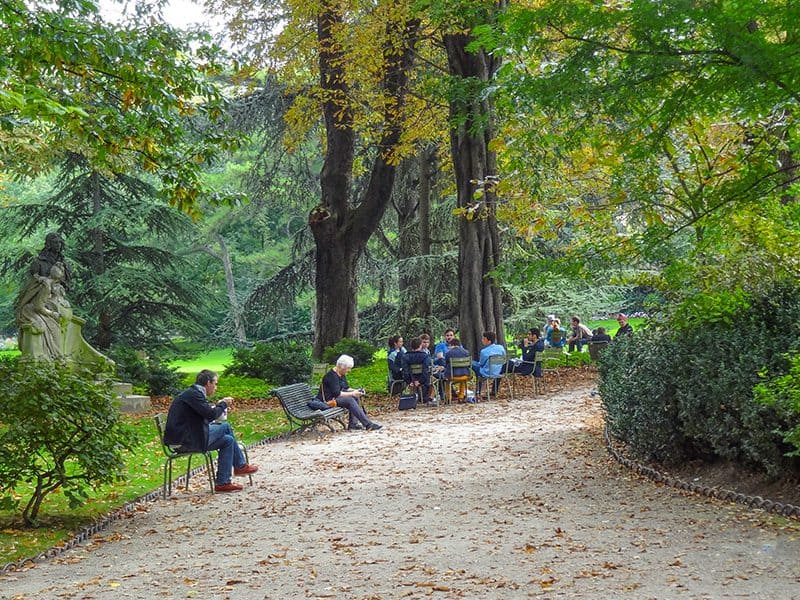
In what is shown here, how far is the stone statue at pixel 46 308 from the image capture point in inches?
727

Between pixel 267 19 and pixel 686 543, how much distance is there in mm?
22604

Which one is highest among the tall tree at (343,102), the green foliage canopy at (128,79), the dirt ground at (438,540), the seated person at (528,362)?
the tall tree at (343,102)

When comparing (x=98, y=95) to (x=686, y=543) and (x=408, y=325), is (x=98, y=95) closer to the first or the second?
(x=686, y=543)

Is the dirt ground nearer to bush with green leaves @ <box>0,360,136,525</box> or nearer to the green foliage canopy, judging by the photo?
bush with green leaves @ <box>0,360,136,525</box>

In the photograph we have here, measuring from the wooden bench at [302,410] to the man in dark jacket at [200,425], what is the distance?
159 inches

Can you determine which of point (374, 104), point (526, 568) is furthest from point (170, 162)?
point (374, 104)

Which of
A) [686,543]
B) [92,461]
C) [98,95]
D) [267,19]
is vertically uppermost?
[267,19]

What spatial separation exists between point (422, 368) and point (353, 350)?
5.85m

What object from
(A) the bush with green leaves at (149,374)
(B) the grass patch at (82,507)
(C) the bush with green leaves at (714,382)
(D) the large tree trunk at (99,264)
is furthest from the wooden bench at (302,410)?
(D) the large tree trunk at (99,264)

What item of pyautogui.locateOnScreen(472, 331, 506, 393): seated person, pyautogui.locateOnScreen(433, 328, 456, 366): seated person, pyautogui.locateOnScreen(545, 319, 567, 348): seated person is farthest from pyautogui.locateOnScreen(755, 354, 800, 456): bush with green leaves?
pyautogui.locateOnScreen(545, 319, 567, 348): seated person

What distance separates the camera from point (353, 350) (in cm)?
2611

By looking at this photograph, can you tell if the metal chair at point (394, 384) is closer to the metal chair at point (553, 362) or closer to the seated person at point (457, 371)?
the seated person at point (457, 371)

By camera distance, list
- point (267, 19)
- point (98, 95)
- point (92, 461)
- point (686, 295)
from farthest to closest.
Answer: point (267, 19) < point (98, 95) < point (686, 295) < point (92, 461)

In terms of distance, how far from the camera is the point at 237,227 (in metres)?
53.8
